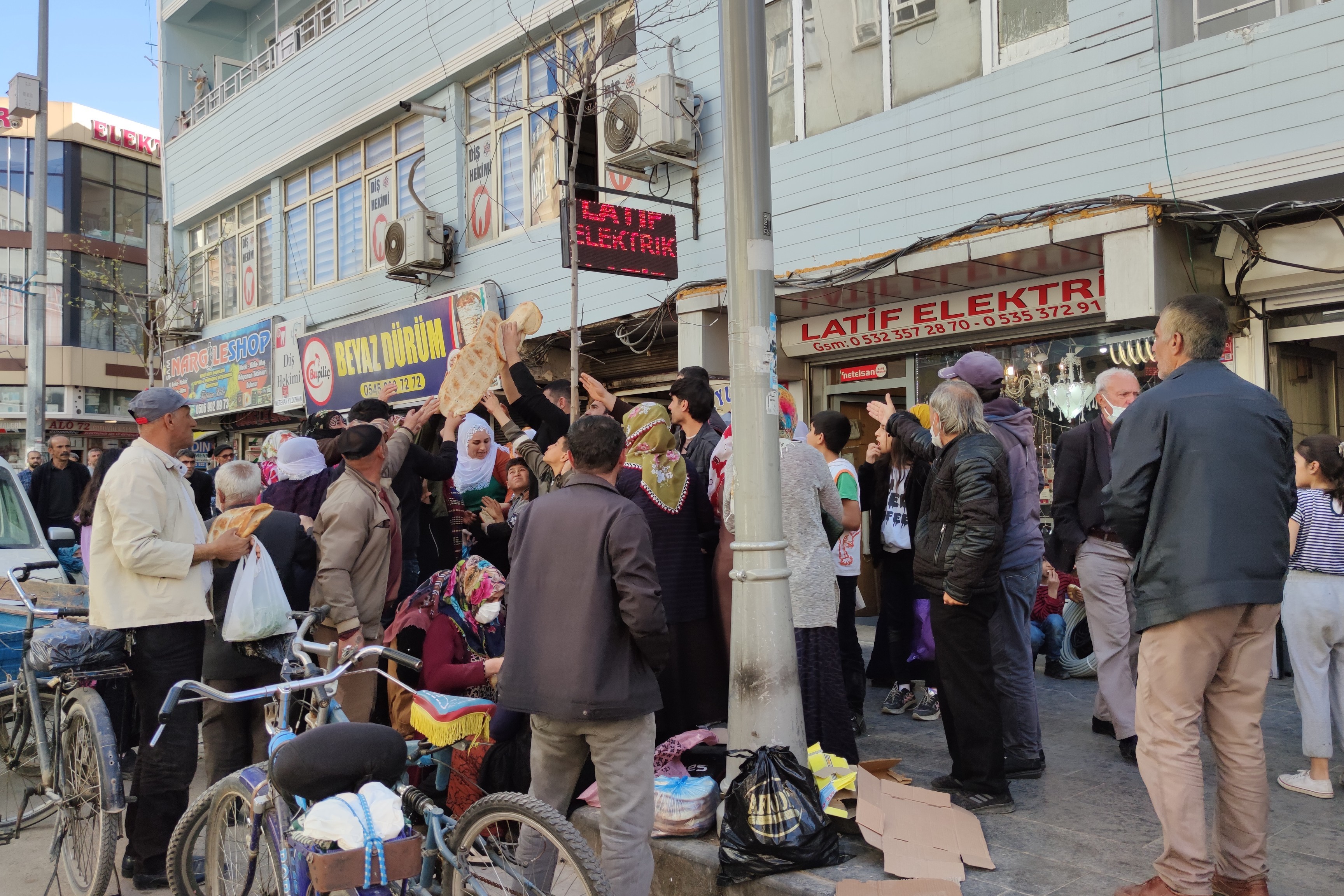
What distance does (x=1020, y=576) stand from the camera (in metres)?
4.76

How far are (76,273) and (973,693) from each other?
40.8m

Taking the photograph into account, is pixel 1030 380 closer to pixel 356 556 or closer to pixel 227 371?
pixel 356 556

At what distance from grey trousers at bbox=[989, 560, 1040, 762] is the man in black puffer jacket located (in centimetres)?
36

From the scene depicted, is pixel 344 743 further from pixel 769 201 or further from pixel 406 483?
pixel 406 483

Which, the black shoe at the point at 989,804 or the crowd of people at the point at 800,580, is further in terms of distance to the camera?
the black shoe at the point at 989,804

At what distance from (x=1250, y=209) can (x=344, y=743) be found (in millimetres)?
6548

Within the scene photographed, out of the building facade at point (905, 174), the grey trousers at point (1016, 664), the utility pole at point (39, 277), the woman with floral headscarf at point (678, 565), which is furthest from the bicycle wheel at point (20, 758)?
the utility pole at point (39, 277)

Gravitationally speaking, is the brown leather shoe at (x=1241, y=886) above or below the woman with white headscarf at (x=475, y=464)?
below

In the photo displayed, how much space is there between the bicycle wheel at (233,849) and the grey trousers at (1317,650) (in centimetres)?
440

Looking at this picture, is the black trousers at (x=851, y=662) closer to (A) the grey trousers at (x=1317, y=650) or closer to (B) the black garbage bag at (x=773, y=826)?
(B) the black garbage bag at (x=773, y=826)

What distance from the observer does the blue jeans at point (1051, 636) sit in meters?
7.09

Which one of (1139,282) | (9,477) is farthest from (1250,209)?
(9,477)

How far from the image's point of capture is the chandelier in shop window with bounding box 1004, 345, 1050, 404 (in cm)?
818

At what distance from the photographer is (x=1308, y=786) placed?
4.43 metres
